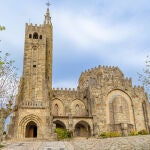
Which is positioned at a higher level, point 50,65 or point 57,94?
point 50,65

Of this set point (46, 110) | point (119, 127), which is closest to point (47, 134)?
point (46, 110)

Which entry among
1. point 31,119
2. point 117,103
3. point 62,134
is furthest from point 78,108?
point 31,119

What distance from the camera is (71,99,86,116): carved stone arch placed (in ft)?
170

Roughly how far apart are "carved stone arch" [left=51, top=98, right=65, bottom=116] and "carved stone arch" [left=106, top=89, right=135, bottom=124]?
370 inches

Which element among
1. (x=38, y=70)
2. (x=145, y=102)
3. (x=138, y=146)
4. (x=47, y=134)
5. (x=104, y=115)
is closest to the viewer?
(x=138, y=146)

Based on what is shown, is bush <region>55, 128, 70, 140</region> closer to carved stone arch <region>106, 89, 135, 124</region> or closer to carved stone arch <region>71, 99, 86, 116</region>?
carved stone arch <region>71, 99, 86, 116</region>

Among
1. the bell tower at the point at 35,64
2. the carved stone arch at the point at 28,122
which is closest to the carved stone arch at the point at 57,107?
the bell tower at the point at 35,64

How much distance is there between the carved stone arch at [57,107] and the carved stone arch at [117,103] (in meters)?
9.39

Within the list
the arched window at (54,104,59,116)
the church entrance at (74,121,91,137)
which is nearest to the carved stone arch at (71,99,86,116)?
the church entrance at (74,121,91,137)

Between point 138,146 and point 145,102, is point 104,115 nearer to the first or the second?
point 145,102

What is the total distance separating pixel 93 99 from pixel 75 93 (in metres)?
5.78

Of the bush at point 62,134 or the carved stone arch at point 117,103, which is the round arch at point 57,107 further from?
the carved stone arch at point 117,103

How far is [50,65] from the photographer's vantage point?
5306 cm

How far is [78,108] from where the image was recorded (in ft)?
173
